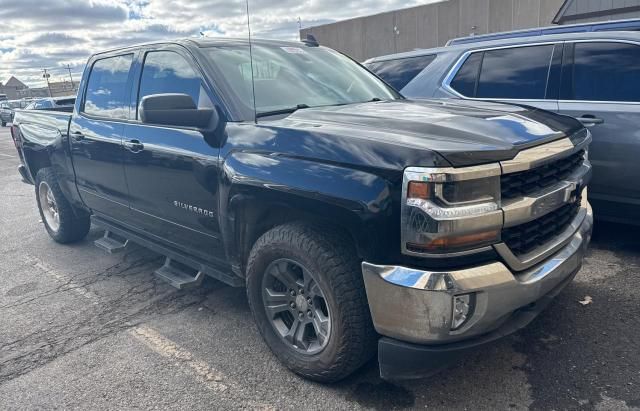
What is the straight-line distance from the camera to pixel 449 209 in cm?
211

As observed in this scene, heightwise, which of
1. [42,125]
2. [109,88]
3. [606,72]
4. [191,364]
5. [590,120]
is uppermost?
[109,88]

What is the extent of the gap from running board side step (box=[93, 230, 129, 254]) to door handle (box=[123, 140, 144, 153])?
Answer: 1.18 meters

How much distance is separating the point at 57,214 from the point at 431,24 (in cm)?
1608

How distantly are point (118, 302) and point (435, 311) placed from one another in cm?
281

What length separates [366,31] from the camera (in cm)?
2141

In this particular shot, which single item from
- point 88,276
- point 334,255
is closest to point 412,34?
point 88,276

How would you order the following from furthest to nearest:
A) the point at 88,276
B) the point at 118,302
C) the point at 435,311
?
1. the point at 88,276
2. the point at 118,302
3. the point at 435,311

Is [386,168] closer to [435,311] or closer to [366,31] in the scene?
[435,311]

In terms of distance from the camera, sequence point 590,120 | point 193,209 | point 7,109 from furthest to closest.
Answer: point 7,109 < point 590,120 < point 193,209

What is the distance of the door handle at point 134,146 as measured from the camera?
3616 millimetres

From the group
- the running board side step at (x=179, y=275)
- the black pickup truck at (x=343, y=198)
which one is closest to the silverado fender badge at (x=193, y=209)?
the black pickup truck at (x=343, y=198)

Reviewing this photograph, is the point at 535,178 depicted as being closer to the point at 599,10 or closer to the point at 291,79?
the point at 291,79

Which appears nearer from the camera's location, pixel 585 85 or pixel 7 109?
pixel 585 85

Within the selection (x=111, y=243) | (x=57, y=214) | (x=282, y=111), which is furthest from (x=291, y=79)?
(x=57, y=214)
